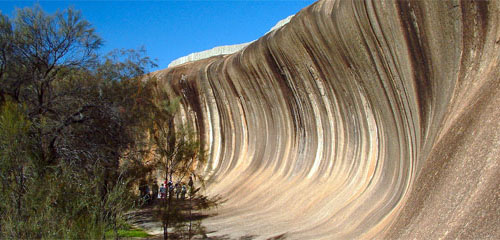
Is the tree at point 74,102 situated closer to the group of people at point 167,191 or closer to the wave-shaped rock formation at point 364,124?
the group of people at point 167,191

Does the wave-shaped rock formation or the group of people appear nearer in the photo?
the wave-shaped rock formation

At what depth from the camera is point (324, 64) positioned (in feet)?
33.6

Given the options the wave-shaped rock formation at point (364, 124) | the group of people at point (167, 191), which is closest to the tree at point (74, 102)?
the group of people at point (167, 191)

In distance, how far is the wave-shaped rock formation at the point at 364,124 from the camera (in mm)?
4754

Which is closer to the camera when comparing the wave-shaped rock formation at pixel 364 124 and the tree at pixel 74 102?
the wave-shaped rock formation at pixel 364 124

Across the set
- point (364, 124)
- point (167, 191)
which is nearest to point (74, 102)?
point (167, 191)

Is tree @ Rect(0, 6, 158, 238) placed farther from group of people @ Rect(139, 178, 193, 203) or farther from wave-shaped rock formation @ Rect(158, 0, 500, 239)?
wave-shaped rock formation @ Rect(158, 0, 500, 239)

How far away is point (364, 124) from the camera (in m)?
9.61

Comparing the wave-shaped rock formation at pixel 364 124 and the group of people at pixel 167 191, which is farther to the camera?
the group of people at pixel 167 191

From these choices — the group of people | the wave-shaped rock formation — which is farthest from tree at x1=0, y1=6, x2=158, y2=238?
the wave-shaped rock formation

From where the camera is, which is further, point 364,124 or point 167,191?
point 364,124

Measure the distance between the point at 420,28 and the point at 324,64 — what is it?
11.4 ft

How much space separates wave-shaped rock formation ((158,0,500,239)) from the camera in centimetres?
475

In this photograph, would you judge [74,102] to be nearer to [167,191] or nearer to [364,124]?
[167,191]
